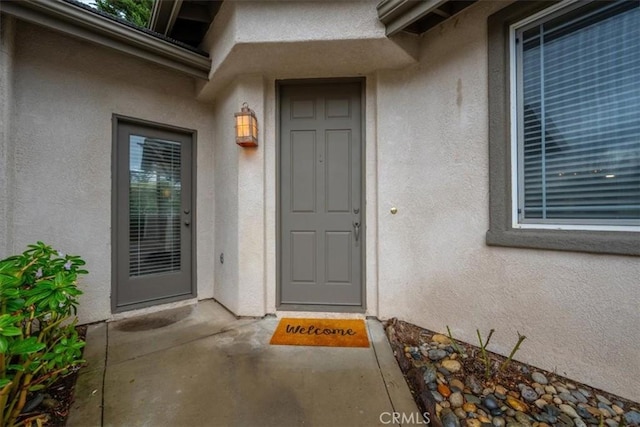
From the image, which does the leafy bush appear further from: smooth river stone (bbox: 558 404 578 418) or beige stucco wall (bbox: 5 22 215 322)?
smooth river stone (bbox: 558 404 578 418)

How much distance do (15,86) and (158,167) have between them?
125cm

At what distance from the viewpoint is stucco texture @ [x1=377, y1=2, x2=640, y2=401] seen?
166cm

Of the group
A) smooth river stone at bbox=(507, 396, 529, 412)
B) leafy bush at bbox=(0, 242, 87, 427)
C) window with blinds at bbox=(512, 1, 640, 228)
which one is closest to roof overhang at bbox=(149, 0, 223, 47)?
leafy bush at bbox=(0, 242, 87, 427)

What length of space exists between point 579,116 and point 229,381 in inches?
120

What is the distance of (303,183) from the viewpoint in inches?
114

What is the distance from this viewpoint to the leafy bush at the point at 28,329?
4.31ft

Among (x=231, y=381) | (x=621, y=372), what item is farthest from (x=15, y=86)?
(x=621, y=372)

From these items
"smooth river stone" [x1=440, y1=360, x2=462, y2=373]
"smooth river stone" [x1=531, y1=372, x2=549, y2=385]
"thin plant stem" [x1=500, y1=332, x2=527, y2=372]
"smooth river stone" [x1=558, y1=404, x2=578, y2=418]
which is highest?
"thin plant stem" [x1=500, y1=332, x2=527, y2=372]

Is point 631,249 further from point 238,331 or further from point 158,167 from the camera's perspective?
point 158,167

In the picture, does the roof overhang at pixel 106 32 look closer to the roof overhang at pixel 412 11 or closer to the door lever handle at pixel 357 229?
the roof overhang at pixel 412 11

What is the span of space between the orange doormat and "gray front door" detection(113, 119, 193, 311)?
4.89 feet

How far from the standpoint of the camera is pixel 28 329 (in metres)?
1.65

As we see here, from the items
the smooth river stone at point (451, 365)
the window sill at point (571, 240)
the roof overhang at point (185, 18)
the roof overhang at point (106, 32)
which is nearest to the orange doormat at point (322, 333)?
the smooth river stone at point (451, 365)

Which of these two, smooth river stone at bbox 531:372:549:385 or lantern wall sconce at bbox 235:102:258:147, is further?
lantern wall sconce at bbox 235:102:258:147
